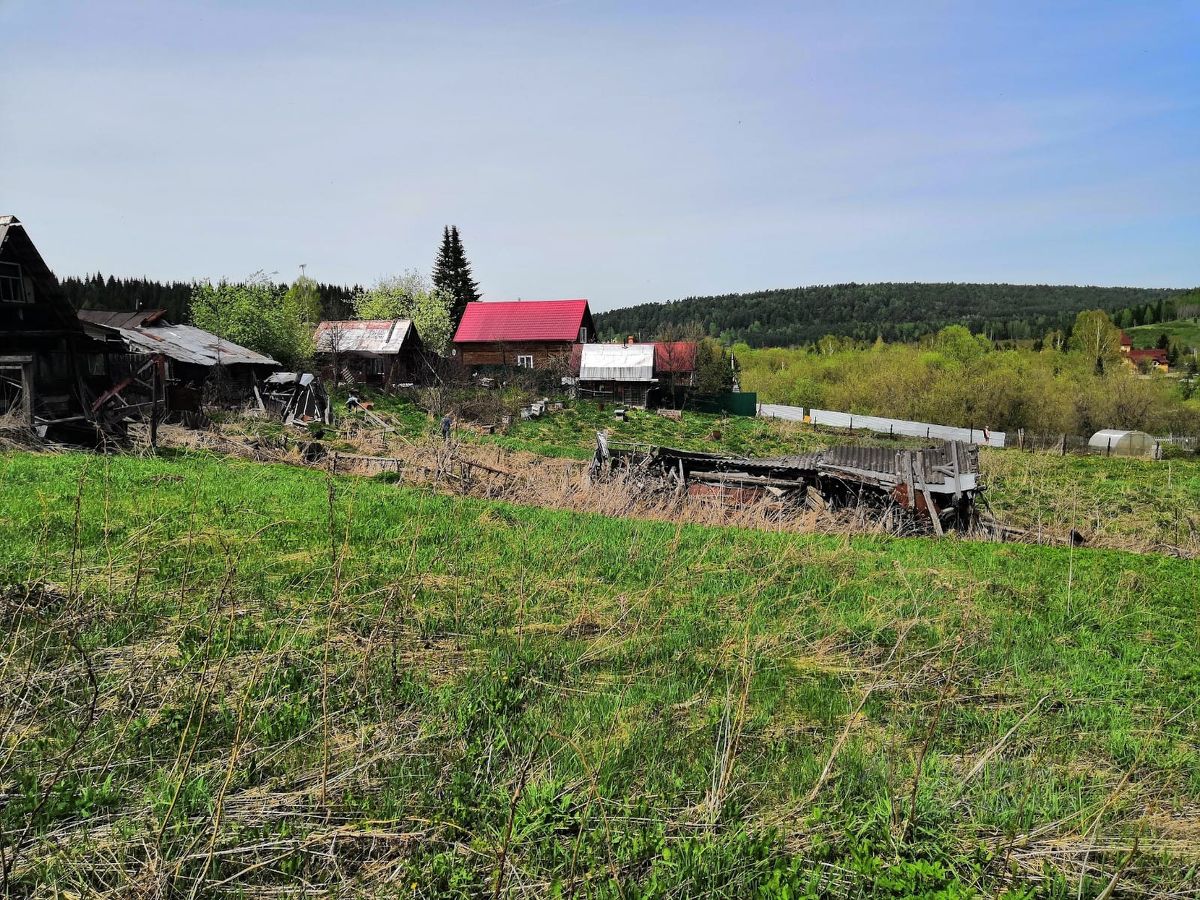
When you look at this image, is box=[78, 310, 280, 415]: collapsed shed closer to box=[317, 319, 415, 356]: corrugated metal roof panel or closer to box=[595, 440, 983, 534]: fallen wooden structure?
box=[317, 319, 415, 356]: corrugated metal roof panel

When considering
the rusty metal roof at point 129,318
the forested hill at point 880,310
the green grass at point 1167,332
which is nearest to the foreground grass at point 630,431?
the rusty metal roof at point 129,318

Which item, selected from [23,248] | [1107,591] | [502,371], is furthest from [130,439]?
[502,371]

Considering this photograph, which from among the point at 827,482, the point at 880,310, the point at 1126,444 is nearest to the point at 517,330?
the point at 1126,444

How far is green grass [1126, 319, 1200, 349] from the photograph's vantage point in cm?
11725

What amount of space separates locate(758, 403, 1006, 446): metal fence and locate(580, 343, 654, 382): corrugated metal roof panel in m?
10.5

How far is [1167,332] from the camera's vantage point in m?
121

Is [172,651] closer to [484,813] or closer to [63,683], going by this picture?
[63,683]

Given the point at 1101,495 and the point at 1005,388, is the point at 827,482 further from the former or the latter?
the point at 1005,388

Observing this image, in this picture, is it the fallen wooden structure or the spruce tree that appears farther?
the spruce tree

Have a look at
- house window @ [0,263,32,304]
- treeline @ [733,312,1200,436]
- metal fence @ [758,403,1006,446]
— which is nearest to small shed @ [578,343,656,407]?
metal fence @ [758,403,1006,446]

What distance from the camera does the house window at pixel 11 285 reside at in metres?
17.2

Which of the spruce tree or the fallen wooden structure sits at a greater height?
the spruce tree

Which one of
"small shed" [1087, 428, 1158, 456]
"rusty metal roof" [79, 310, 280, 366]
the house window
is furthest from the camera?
"small shed" [1087, 428, 1158, 456]

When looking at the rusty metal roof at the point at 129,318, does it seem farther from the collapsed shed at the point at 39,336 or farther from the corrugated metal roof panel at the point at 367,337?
the collapsed shed at the point at 39,336
